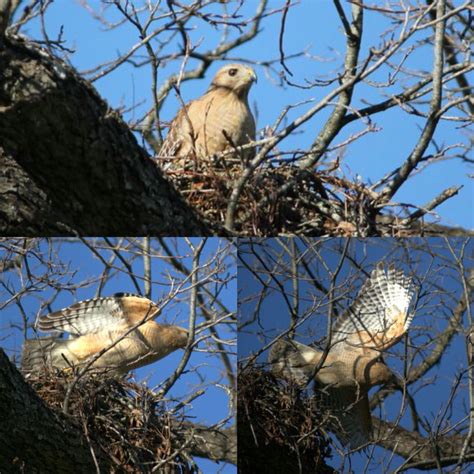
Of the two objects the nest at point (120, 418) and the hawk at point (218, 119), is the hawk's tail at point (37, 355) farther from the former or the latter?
the hawk at point (218, 119)

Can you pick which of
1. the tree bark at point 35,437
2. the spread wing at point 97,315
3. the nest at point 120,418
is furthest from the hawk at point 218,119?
the tree bark at point 35,437

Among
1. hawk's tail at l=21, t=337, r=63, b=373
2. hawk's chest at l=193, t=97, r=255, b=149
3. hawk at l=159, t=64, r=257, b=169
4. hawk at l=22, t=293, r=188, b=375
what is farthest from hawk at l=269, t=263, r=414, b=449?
hawk's chest at l=193, t=97, r=255, b=149

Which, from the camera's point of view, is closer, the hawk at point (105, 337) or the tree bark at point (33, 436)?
the tree bark at point (33, 436)

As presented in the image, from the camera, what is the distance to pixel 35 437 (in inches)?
198

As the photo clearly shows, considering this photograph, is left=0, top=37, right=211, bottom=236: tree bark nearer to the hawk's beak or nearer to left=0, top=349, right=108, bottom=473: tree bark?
left=0, top=349, right=108, bottom=473: tree bark

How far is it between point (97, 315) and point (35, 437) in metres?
0.78

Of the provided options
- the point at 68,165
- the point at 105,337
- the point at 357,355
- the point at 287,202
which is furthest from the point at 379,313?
the point at 68,165

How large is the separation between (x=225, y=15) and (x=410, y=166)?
1.25m

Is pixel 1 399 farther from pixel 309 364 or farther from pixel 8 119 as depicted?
pixel 309 364

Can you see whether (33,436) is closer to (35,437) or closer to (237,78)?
(35,437)

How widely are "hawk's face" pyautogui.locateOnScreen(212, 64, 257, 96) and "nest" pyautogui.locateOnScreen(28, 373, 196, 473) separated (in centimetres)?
245

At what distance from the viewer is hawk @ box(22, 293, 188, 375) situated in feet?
18.1

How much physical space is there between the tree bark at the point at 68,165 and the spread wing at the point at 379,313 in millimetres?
796

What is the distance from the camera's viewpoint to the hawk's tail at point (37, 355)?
5496 mm
